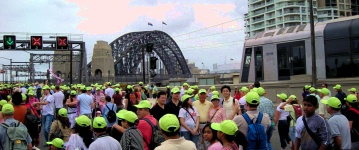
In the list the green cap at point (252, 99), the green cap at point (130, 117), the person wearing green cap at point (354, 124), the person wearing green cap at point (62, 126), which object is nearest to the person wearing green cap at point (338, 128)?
the person wearing green cap at point (354, 124)

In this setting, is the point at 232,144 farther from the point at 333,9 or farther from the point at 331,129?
the point at 333,9

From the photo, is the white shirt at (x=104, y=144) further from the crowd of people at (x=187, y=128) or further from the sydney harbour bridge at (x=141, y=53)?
the sydney harbour bridge at (x=141, y=53)

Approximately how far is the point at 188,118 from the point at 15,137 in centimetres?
351

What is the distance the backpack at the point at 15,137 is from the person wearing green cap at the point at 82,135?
1060mm

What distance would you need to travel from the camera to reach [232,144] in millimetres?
4695

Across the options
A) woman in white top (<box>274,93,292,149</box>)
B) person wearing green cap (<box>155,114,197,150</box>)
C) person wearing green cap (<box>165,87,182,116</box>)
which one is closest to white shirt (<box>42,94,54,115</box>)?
person wearing green cap (<box>165,87,182,116</box>)

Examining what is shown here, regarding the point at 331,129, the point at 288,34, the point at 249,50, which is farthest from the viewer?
the point at 249,50

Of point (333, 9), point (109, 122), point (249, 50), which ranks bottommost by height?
point (109, 122)

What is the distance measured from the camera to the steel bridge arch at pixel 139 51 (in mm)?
127425

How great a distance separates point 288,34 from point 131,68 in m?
112

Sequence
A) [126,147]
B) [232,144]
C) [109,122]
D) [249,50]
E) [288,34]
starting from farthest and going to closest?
[249,50] < [288,34] < [109,122] < [126,147] < [232,144]

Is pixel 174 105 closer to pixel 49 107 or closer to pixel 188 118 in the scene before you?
pixel 188 118

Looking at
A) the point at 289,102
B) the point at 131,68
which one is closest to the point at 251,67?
the point at 289,102

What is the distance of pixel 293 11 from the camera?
105 metres
